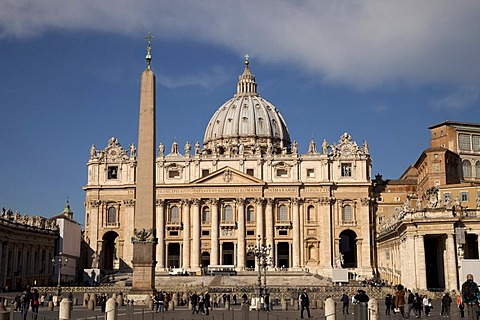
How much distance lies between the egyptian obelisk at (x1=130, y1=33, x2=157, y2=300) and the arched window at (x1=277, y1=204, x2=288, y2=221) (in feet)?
164

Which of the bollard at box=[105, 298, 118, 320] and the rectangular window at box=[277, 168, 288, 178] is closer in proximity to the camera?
the bollard at box=[105, 298, 118, 320]

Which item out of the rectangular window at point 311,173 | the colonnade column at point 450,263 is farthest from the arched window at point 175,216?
the colonnade column at point 450,263

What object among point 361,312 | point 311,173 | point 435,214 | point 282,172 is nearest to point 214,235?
point 282,172

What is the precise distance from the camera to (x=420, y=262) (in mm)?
45406

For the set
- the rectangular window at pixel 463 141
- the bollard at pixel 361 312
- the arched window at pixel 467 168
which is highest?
the rectangular window at pixel 463 141

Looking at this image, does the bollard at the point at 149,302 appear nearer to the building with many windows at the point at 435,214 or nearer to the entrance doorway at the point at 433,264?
the building with many windows at the point at 435,214

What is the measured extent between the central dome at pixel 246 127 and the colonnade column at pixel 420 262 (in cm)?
5478

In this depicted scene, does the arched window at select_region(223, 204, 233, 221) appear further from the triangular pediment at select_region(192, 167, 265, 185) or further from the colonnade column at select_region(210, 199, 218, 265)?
the triangular pediment at select_region(192, 167, 265, 185)

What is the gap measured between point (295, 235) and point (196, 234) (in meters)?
11.6

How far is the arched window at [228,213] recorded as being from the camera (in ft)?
264

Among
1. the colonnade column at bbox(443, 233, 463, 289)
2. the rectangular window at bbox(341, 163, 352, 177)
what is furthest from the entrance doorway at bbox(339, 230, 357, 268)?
the colonnade column at bbox(443, 233, 463, 289)

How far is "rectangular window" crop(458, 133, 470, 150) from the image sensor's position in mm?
68137

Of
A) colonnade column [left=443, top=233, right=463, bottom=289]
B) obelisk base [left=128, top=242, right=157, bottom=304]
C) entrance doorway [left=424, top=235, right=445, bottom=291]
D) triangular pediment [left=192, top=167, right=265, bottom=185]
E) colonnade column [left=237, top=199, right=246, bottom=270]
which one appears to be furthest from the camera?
triangular pediment [left=192, top=167, right=265, bottom=185]

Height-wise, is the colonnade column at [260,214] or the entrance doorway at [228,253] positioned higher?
the colonnade column at [260,214]
